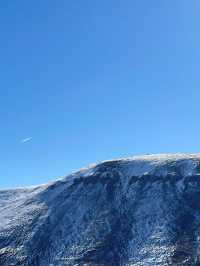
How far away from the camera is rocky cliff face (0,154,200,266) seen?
6962cm

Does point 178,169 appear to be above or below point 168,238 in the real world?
above

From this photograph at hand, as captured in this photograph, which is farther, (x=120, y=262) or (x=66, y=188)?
(x=66, y=188)

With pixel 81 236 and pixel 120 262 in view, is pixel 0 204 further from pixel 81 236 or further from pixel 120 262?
pixel 120 262

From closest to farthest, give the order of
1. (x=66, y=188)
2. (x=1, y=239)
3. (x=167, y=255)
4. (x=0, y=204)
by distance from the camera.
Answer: (x=167, y=255)
(x=1, y=239)
(x=66, y=188)
(x=0, y=204)

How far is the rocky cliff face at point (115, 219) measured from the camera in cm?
6962

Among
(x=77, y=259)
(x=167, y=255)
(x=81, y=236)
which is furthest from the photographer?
(x=81, y=236)

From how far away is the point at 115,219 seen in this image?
79.7 metres

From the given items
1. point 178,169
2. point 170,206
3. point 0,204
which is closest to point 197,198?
point 170,206

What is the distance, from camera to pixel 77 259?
71312mm

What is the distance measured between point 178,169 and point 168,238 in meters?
20.5

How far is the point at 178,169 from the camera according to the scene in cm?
8781

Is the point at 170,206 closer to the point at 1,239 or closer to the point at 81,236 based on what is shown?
the point at 81,236

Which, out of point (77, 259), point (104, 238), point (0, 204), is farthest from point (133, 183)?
point (0, 204)

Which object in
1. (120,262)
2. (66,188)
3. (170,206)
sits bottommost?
(120,262)
